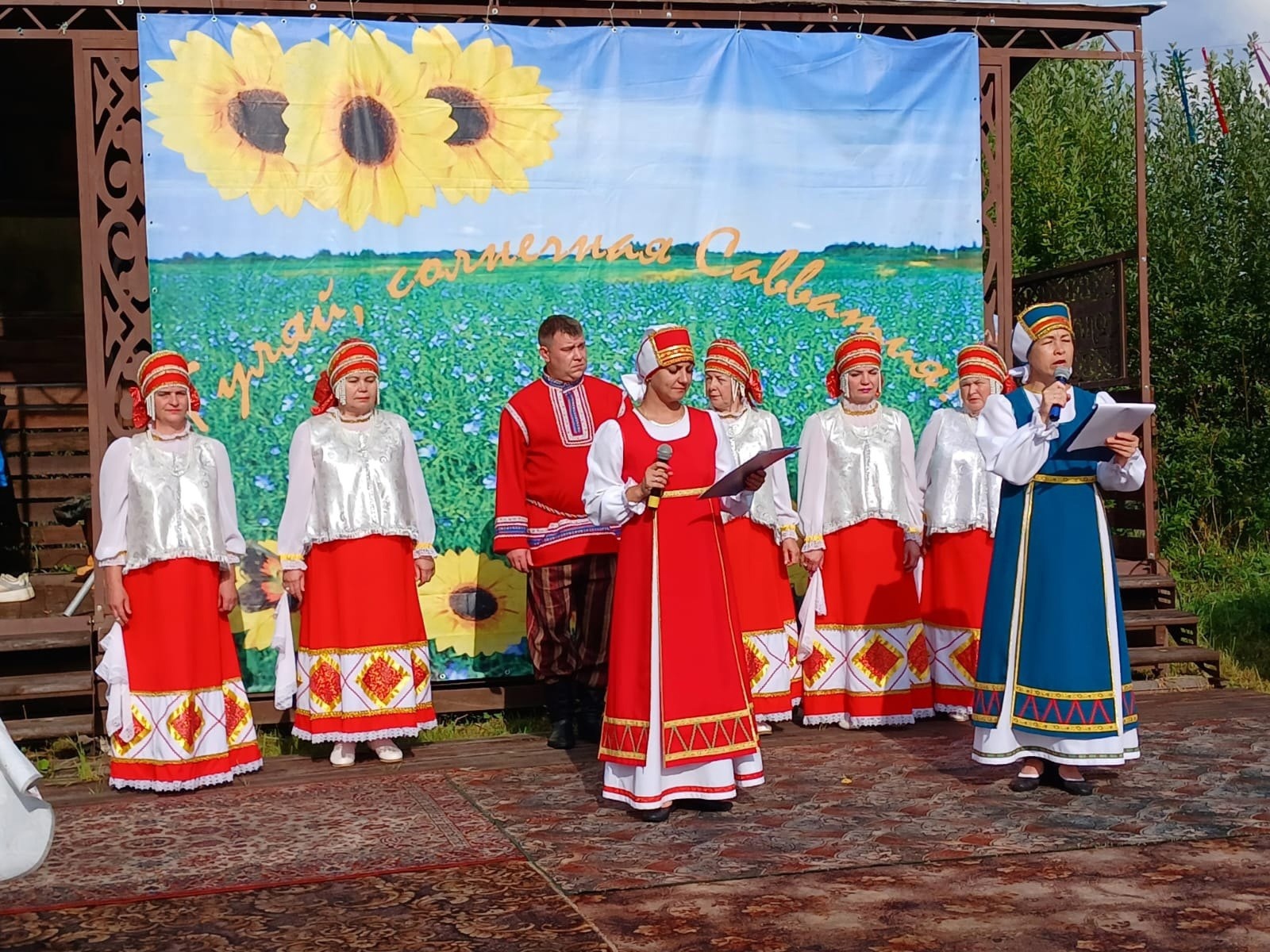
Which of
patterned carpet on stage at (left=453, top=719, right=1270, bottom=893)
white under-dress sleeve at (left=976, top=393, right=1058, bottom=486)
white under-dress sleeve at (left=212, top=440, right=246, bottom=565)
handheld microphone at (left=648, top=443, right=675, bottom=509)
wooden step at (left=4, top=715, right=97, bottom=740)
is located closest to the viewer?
patterned carpet on stage at (left=453, top=719, right=1270, bottom=893)

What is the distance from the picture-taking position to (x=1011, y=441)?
5.62 meters

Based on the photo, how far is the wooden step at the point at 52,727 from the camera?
6.93 m

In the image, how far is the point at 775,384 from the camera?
7.98 m

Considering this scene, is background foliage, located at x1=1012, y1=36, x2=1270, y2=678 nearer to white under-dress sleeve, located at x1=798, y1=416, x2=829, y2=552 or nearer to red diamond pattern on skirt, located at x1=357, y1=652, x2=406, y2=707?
white under-dress sleeve, located at x1=798, y1=416, x2=829, y2=552

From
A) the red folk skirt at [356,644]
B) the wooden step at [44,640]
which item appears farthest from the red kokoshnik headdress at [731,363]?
the wooden step at [44,640]

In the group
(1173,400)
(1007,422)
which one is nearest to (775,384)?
(1007,422)

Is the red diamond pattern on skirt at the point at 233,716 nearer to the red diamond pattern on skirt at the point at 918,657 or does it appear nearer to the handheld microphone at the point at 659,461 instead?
the handheld microphone at the point at 659,461

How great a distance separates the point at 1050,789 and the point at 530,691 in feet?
9.48

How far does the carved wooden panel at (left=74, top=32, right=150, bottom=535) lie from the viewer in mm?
7219

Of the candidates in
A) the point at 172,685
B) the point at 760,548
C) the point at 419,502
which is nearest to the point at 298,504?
the point at 419,502

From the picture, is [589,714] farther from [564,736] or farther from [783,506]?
[783,506]

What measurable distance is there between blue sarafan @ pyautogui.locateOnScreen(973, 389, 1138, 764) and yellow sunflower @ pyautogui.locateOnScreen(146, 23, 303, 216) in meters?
3.80

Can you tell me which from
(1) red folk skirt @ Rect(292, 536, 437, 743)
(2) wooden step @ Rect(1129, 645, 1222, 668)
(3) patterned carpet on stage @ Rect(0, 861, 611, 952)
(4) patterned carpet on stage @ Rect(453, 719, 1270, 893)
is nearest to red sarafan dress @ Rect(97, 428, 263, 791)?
(1) red folk skirt @ Rect(292, 536, 437, 743)

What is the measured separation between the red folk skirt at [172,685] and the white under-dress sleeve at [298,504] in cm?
39
